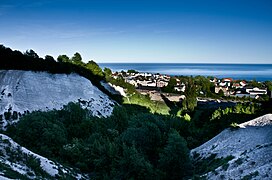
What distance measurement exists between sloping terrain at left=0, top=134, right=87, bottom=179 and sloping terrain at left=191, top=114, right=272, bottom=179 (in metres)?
8.43

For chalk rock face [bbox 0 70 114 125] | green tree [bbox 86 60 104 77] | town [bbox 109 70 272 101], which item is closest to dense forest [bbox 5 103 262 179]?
chalk rock face [bbox 0 70 114 125]

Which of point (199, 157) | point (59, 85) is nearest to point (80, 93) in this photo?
point (59, 85)

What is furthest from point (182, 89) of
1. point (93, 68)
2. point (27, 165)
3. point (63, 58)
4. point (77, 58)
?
point (27, 165)

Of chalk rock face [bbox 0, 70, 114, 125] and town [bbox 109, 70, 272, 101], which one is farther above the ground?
chalk rock face [bbox 0, 70, 114, 125]

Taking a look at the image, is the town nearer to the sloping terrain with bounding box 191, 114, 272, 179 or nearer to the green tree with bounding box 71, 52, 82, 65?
the green tree with bounding box 71, 52, 82, 65

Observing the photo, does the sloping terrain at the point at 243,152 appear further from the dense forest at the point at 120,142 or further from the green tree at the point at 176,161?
the green tree at the point at 176,161

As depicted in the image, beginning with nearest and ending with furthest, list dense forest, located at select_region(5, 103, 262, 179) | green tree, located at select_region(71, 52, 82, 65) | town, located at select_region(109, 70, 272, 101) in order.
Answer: dense forest, located at select_region(5, 103, 262, 179), green tree, located at select_region(71, 52, 82, 65), town, located at select_region(109, 70, 272, 101)

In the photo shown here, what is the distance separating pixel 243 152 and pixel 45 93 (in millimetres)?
27887

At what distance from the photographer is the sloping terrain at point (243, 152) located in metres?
13.5

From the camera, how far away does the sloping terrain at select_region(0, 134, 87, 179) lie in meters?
13.8

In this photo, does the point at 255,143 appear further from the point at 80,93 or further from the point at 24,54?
the point at 24,54

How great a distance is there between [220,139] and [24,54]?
31354 millimetres

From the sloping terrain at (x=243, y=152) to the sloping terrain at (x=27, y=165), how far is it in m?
8.43

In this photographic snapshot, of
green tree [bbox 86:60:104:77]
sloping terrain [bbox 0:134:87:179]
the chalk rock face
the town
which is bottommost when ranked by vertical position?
the town
